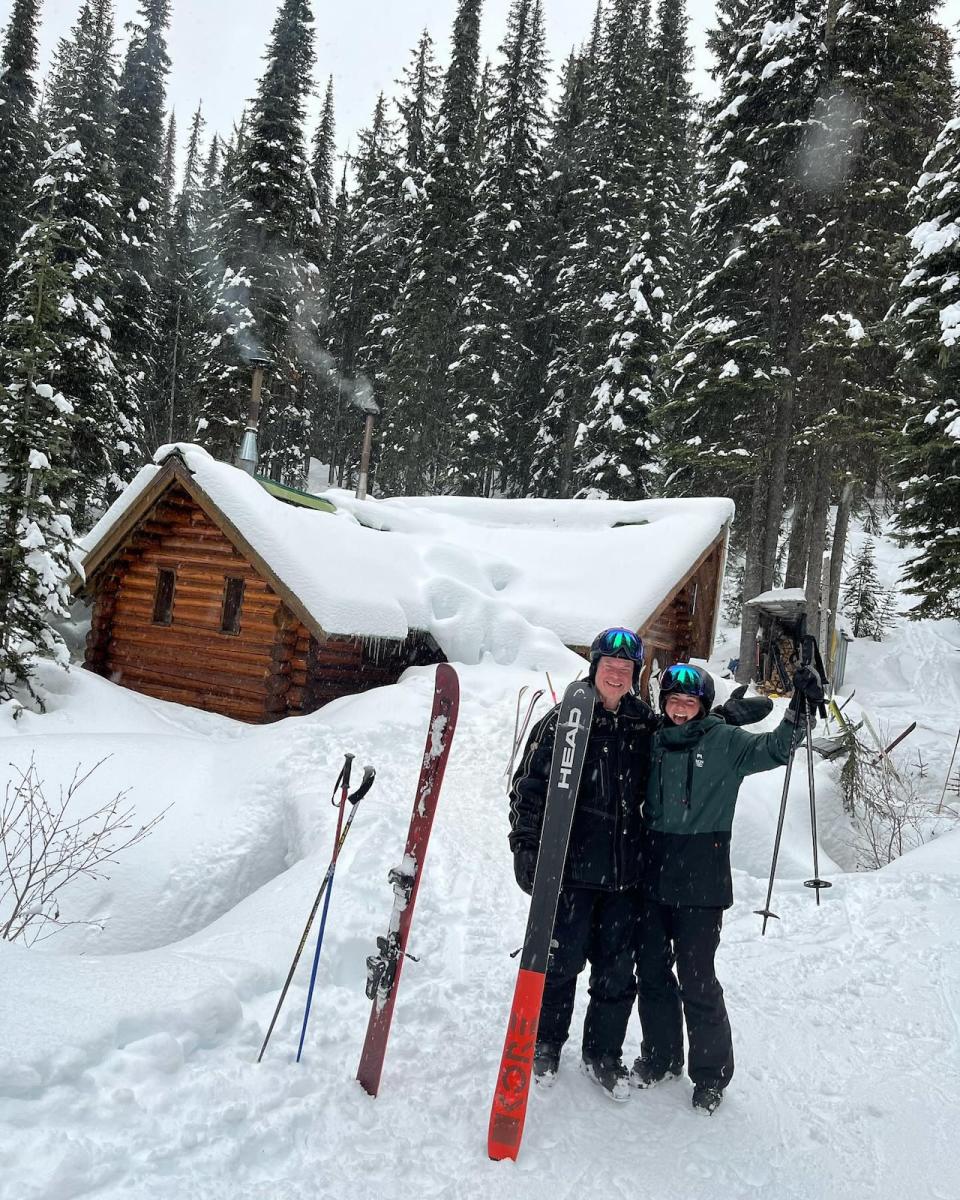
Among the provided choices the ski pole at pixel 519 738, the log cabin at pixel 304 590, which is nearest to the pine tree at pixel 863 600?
the log cabin at pixel 304 590

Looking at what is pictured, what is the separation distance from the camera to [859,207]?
18938 mm

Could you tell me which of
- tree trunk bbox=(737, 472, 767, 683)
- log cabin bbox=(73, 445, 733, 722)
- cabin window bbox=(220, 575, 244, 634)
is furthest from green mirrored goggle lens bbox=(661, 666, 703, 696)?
tree trunk bbox=(737, 472, 767, 683)

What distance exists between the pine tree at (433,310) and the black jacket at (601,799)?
2582cm

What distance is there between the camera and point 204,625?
514 inches

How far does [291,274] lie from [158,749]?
20.3 metres

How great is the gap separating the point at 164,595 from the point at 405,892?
38.8 feet

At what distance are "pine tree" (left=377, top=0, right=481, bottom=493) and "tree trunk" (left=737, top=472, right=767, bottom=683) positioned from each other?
1290cm

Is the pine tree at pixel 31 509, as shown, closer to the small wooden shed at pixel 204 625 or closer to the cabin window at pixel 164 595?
the small wooden shed at pixel 204 625

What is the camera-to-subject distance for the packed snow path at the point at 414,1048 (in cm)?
277

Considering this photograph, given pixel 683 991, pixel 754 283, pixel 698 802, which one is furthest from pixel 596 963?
pixel 754 283

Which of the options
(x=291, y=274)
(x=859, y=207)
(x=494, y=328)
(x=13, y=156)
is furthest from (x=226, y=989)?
(x=13, y=156)

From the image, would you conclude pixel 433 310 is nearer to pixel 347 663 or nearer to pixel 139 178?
pixel 139 178

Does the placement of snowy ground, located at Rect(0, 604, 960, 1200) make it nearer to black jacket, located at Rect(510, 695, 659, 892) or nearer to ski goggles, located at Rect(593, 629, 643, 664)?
black jacket, located at Rect(510, 695, 659, 892)

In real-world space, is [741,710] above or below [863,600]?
below
